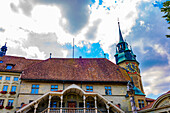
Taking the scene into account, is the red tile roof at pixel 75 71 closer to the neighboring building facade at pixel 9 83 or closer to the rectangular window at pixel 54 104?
the neighboring building facade at pixel 9 83

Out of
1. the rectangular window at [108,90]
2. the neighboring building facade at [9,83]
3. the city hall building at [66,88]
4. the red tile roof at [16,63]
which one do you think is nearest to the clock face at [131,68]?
the city hall building at [66,88]

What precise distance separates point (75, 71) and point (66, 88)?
5748 millimetres

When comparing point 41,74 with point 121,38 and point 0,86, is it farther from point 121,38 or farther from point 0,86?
point 121,38

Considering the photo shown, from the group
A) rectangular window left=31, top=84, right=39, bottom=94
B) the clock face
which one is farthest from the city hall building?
the clock face

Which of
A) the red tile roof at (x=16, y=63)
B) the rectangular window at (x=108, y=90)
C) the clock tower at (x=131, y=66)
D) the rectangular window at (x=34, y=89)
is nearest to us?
the rectangular window at (x=34, y=89)

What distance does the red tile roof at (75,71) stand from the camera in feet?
72.7

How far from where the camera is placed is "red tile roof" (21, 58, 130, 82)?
22172mm

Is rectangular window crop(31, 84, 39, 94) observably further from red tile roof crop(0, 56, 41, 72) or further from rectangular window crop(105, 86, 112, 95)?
rectangular window crop(105, 86, 112, 95)

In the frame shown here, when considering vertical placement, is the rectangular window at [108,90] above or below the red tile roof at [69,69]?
below

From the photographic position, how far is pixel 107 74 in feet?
78.7

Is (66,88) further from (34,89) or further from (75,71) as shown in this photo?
(75,71)

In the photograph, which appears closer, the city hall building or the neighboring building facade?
the city hall building

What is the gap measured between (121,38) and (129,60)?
1227 centimetres

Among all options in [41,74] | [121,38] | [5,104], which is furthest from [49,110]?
[121,38]
